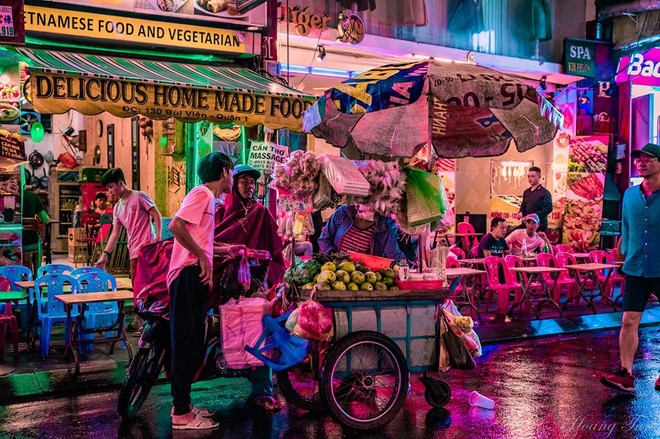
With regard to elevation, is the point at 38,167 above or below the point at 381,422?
above

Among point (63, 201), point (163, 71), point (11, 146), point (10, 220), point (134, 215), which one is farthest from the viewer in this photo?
point (63, 201)

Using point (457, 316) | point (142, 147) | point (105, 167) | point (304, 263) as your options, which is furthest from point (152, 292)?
point (105, 167)

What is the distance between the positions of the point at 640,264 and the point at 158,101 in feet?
20.6

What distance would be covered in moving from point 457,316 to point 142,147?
1148cm

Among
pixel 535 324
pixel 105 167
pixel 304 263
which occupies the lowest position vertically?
pixel 535 324

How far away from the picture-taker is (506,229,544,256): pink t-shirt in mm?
13977

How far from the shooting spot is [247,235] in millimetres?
7945

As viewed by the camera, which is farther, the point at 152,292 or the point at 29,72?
the point at 29,72

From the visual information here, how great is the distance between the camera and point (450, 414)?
7.05 meters

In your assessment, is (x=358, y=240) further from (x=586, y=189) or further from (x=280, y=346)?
(x=586, y=189)

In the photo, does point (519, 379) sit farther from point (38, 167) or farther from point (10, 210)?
point (38, 167)

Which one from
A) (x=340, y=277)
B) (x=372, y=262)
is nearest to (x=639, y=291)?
(x=372, y=262)

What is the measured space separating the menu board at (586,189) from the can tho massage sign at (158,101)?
8693 millimetres

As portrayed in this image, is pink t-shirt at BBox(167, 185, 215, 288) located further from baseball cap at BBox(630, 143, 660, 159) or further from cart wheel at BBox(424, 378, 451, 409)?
baseball cap at BBox(630, 143, 660, 159)
